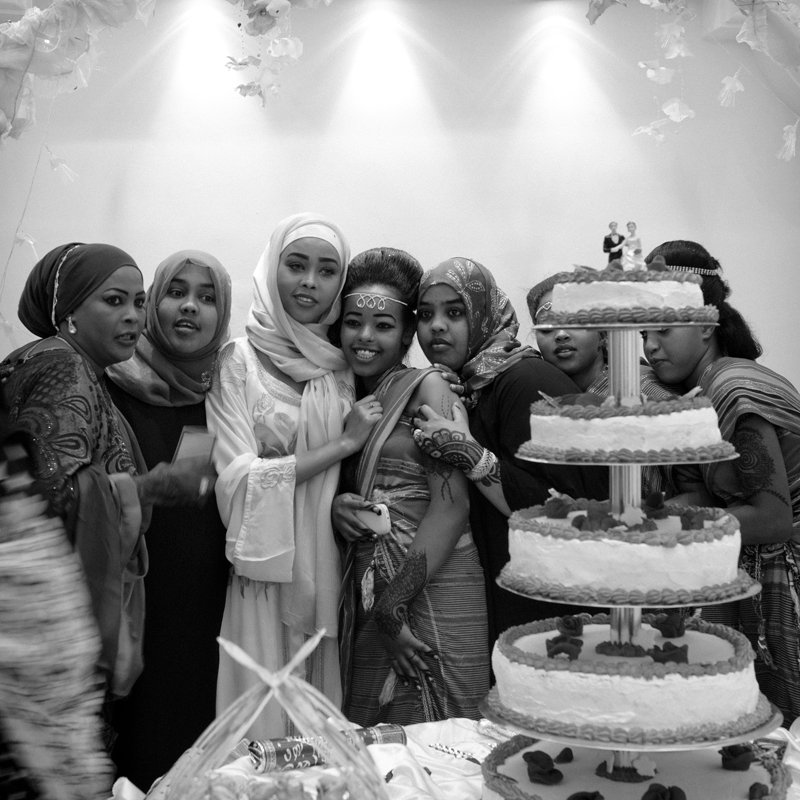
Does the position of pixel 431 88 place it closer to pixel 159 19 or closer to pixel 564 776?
pixel 159 19

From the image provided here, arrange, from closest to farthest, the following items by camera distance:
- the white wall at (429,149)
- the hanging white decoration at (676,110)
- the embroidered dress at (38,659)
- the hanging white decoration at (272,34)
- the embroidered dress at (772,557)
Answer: the embroidered dress at (38,659), the embroidered dress at (772,557), the hanging white decoration at (272,34), the hanging white decoration at (676,110), the white wall at (429,149)

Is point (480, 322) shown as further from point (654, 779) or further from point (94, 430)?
point (654, 779)

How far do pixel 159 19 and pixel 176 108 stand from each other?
374mm

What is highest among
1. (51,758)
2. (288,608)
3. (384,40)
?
(384,40)

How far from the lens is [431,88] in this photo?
15.1 ft

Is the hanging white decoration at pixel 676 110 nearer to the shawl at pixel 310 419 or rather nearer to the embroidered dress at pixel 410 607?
the shawl at pixel 310 419

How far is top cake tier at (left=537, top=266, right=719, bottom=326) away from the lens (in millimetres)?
1823

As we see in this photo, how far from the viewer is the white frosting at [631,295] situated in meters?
1.84

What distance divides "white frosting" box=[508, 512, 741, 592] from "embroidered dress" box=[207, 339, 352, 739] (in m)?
1.30

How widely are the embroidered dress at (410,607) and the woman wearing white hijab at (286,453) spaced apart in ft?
0.25

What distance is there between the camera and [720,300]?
3004mm

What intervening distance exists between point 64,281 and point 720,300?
5.95ft

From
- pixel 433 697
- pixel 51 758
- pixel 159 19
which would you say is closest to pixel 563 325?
pixel 51 758

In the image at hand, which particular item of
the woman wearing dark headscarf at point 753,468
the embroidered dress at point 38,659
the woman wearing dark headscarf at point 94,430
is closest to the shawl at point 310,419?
the woman wearing dark headscarf at point 94,430
